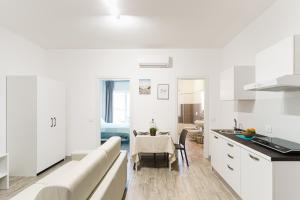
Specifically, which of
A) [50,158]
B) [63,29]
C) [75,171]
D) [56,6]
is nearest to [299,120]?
[75,171]

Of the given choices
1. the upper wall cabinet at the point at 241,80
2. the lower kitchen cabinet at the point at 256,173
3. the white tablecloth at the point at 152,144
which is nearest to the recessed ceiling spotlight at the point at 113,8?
the upper wall cabinet at the point at 241,80

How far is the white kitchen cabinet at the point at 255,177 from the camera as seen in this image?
6.77ft

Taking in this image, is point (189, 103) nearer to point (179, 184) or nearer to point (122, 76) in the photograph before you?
point (122, 76)

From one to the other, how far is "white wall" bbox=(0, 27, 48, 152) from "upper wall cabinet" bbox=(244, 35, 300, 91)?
4.30 m

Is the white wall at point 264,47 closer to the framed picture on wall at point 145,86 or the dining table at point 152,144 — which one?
the dining table at point 152,144

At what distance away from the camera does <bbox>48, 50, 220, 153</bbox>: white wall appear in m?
5.39

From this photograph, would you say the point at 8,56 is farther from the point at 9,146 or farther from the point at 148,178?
the point at 148,178

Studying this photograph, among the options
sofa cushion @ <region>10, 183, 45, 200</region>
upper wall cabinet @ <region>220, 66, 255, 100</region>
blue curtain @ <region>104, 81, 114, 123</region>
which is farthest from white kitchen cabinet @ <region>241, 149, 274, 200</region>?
blue curtain @ <region>104, 81, 114, 123</region>

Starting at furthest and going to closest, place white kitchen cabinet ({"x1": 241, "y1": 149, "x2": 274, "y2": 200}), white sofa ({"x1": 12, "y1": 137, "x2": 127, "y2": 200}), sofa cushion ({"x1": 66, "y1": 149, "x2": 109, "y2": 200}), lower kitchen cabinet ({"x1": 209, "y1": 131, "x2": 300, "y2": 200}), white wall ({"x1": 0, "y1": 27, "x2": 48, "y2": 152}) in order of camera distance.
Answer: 1. white wall ({"x1": 0, "y1": 27, "x2": 48, "y2": 152})
2. white kitchen cabinet ({"x1": 241, "y1": 149, "x2": 274, "y2": 200})
3. lower kitchen cabinet ({"x1": 209, "y1": 131, "x2": 300, "y2": 200})
4. sofa cushion ({"x1": 66, "y1": 149, "x2": 109, "y2": 200})
5. white sofa ({"x1": 12, "y1": 137, "x2": 127, "y2": 200})

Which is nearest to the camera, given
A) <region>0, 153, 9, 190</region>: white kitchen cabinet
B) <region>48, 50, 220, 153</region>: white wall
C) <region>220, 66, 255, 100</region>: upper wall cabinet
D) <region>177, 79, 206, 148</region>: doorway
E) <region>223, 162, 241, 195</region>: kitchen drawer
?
<region>223, 162, 241, 195</region>: kitchen drawer

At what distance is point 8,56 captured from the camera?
3998 millimetres

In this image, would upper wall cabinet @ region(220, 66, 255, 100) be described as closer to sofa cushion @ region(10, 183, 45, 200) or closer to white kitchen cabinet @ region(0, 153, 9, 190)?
sofa cushion @ region(10, 183, 45, 200)

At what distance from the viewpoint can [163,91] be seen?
17.7 ft

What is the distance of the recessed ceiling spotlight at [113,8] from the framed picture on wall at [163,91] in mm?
2403
